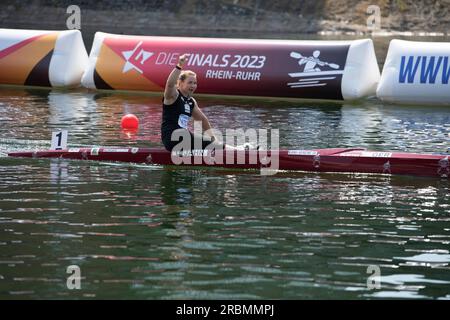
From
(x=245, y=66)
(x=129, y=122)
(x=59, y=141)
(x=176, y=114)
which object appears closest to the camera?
(x=176, y=114)

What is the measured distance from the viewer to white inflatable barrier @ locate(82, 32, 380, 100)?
21.5m

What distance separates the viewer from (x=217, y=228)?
10727 mm

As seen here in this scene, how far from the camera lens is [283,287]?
8594mm

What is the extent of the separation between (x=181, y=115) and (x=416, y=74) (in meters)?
8.73

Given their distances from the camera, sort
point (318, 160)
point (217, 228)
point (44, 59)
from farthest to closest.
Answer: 1. point (44, 59)
2. point (318, 160)
3. point (217, 228)

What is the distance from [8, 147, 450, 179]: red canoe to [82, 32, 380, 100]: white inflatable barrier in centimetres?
765

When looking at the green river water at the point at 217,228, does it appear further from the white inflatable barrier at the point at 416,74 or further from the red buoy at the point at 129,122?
the white inflatable barrier at the point at 416,74

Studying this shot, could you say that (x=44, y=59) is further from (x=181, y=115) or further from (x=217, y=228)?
(x=217, y=228)

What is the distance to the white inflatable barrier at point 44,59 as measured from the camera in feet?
79.0

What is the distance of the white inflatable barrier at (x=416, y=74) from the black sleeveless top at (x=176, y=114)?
8.54m

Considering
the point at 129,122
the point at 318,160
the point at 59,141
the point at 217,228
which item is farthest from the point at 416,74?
the point at 217,228

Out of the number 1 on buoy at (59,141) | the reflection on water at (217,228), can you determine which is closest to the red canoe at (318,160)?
the reflection on water at (217,228)

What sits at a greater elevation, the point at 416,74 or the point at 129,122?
the point at 416,74
